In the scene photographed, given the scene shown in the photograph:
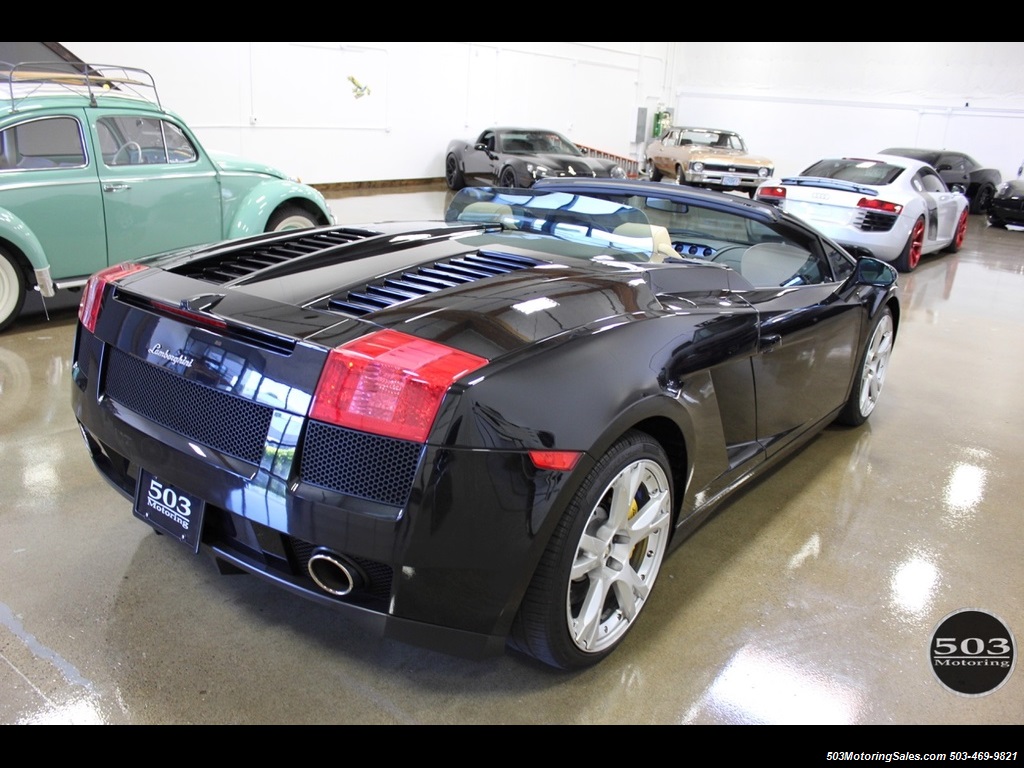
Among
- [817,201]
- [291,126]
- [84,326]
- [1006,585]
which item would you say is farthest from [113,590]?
[291,126]

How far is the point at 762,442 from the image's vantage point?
2.86 m

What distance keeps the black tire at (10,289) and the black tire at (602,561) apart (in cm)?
440

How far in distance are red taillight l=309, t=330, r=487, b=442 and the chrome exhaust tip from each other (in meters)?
0.30

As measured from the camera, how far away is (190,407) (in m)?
1.90

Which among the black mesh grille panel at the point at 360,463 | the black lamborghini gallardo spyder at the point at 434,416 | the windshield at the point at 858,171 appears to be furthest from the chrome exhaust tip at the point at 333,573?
the windshield at the point at 858,171

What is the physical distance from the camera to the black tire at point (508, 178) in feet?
42.8

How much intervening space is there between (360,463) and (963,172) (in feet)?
58.1

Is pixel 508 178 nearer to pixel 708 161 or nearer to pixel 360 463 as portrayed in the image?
pixel 708 161

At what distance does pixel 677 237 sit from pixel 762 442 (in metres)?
1.11

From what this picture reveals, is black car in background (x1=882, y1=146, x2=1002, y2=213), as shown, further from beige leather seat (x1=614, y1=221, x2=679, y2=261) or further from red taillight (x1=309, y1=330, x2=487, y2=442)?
red taillight (x1=309, y1=330, x2=487, y2=442)

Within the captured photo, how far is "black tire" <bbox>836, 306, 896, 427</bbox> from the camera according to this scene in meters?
3.86

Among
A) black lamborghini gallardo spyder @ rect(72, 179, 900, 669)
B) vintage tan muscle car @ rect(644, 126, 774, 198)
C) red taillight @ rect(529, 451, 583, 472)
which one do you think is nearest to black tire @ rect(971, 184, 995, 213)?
vintage tan muscle car @ rect(644, 126, 774, 198)

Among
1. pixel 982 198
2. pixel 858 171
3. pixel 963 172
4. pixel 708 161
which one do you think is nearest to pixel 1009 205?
pixel 963 172

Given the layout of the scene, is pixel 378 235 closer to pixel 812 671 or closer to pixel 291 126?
pixel 812 671
